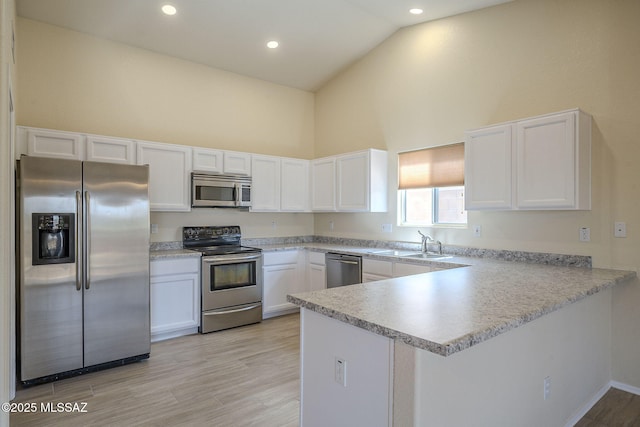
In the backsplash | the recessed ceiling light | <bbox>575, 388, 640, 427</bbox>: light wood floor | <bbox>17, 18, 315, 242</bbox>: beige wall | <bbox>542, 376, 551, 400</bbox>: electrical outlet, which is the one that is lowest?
<bbox>575, 388, 640, 427</bbox>: light wood floor

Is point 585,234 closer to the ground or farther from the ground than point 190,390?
farther from the ground

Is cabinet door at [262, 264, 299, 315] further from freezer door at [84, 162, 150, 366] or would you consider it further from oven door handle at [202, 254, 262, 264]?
freezer door at [84, 162, 150, 366]

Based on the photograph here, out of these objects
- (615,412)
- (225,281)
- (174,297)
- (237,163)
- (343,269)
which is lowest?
(615,412)

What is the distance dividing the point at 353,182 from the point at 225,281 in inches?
79.9

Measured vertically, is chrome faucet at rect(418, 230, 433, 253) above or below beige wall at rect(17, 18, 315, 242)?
below

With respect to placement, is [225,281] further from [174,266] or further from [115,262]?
[115,262]

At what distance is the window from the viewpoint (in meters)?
4.13

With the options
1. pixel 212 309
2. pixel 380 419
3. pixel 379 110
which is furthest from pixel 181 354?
pixel 379 110

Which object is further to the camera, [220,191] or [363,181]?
[363,181]

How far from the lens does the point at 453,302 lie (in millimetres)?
1842

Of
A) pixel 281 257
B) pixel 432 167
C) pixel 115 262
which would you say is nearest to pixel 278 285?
pixel 281 257

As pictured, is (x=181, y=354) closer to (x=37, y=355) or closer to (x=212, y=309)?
(x=212, y=309)

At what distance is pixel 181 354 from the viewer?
3.58 metres

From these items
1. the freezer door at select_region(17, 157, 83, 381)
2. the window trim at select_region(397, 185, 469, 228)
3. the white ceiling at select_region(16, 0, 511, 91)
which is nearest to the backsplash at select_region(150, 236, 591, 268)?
the window trim at select_region(397, 185, 469, 228)
